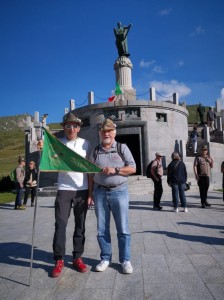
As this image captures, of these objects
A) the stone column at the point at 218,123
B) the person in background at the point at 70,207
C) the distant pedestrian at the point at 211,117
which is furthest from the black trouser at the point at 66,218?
the distant pedestrian at the point at 211,117

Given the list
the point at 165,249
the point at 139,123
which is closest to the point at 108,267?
the point at 165,249

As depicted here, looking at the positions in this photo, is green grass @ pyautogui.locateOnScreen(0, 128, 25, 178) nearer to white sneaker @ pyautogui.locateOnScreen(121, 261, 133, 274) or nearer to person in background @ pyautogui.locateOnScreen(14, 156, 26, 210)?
person in background @ pyautogui.locateOnScreen(14, 156, 26, 210)

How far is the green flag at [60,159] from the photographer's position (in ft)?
11.8

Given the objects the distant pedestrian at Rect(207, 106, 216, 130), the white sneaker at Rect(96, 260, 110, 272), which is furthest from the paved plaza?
the distant pedestrian at Rect(207, 106, 216, 130)

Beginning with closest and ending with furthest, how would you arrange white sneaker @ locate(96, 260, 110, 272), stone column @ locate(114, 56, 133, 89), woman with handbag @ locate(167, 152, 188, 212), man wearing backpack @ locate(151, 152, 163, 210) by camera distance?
white sneaker @ locate(96, 260, 110, 272)
woman with handbag @ locate(167, 152, 188, 212)
man wearing backpack @ locate(151, 152, 163, 210)
stone column @ locate(114, 56, 133, 89)

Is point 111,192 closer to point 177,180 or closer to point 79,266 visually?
point 79,266

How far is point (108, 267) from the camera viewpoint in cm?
375

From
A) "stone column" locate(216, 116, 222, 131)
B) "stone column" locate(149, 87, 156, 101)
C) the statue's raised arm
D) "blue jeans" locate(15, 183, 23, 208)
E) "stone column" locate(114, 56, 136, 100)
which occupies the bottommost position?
"blue jeans" locate(15, 183, 23, 208)

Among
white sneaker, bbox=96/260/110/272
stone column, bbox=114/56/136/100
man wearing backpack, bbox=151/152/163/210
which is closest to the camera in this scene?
white sneaker, bbox=96/260/110/272

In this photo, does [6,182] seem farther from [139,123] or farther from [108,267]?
[108,267]

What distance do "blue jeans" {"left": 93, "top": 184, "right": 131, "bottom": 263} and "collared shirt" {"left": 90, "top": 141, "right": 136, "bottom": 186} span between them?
118 mm

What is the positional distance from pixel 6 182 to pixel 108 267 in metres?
21.8

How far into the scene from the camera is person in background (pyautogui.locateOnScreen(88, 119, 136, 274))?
11.8 ft

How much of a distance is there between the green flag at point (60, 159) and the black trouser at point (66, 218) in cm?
37
